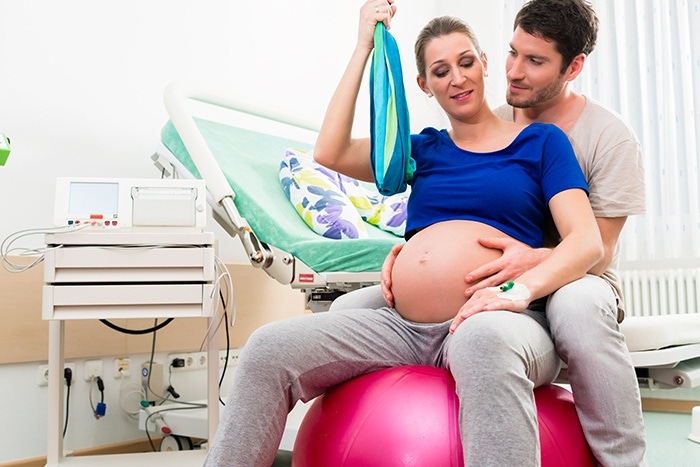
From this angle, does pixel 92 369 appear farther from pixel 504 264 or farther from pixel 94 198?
pixel 504 264

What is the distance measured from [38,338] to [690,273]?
3196mm

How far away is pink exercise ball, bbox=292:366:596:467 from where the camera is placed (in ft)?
3.60

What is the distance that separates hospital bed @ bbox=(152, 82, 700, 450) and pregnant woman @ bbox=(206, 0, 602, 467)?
61 centimetres

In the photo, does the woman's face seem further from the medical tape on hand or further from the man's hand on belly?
the medical tape on hand

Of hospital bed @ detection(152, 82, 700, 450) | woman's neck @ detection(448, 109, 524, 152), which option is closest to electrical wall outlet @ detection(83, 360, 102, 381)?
hospital bed @ detection(152, 82, 700, 450)

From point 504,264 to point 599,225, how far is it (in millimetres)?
269

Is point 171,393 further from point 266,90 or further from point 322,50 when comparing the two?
point 322,50

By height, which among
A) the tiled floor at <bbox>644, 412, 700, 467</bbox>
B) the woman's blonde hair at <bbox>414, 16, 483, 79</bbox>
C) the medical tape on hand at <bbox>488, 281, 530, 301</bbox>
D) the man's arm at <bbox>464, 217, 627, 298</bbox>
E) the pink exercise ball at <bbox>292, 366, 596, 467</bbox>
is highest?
the woman's blonde hair at <bbox>414, 16, 483, 79</bbox>

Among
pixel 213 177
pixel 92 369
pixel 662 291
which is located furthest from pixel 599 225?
pixel 662 291

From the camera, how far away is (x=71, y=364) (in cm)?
238

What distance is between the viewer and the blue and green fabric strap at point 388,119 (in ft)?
4.65

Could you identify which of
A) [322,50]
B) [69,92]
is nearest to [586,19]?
[69,92]

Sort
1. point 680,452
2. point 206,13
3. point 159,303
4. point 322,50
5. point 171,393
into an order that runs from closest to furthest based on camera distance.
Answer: point 159,303 < point 680,452 < point 171,393 < point 206,13 < point 322,50

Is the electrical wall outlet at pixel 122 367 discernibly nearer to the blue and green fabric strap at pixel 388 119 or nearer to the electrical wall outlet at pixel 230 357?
the electrical wall outlet at pixel 230 357
